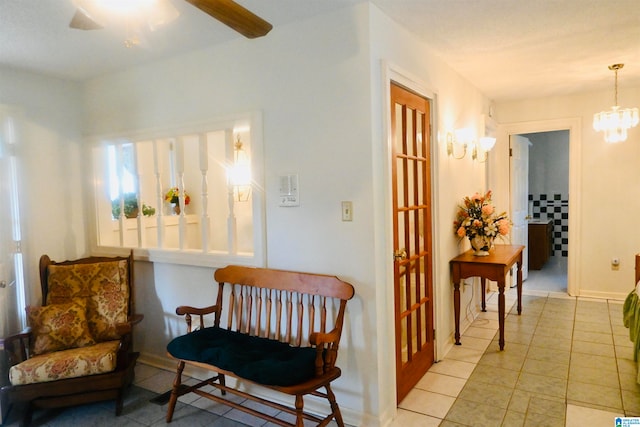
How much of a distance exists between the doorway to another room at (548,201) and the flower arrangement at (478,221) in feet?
11.3

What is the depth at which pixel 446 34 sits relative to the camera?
9.02ft

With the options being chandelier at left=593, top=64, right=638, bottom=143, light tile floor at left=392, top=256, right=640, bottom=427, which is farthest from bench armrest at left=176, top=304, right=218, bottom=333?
chandelier at left=593, top=64, right=638, bottom=143

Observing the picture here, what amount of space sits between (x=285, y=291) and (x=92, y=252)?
2136mm

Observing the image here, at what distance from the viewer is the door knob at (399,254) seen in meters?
2.53

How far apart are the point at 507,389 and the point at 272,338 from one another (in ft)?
5.33

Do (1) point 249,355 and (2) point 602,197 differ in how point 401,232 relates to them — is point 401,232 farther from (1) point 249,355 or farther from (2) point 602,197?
(2) point 602,197

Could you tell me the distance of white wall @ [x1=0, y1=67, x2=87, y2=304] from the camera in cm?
318

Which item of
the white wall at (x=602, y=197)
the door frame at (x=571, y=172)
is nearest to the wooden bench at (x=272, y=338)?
the door frame at (x=571, y=172)

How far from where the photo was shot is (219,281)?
275cm

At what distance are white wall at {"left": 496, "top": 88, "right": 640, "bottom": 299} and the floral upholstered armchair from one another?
4935 mm

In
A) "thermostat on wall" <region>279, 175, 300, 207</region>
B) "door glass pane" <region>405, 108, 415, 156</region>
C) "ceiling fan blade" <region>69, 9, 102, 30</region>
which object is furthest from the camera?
"door glass pane" <region>405, 108, 415, 156</region>

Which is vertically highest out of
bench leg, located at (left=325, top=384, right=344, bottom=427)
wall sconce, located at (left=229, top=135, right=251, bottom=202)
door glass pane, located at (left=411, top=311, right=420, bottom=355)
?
wall sconce, located at (left=229, top=135, right=251, bottom=202)

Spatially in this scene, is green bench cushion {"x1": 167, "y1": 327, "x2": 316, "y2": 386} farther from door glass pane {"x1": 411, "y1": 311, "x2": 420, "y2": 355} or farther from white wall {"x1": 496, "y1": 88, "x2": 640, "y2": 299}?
white wall {"x1": 496, "y1": 88, "x2": 640, "y2": 299}

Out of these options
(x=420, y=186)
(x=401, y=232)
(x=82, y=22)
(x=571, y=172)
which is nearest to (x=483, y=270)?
(x=420, y=186)
